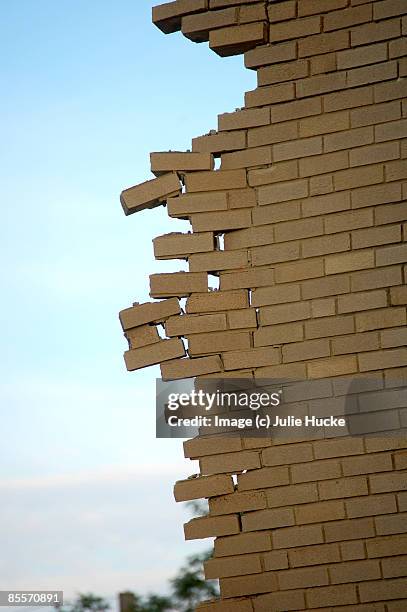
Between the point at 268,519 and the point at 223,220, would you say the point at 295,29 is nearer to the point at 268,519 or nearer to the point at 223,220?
the point at 223,220

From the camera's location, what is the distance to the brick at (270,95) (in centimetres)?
525

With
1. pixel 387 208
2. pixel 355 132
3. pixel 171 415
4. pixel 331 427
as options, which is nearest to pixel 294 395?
pixel 331 427

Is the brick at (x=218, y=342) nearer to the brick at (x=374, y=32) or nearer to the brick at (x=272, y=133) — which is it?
the brick at (x=272, y=133)

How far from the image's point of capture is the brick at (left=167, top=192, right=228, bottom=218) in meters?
5.26

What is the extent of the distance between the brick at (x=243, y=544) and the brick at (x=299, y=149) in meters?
1.88

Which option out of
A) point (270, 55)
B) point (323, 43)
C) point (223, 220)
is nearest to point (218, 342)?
point (223, 220)

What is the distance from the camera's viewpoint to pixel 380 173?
16.8 ft

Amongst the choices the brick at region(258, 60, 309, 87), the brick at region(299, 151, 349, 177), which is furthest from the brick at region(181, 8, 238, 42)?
the brick at region(299, 151, 349, 177)

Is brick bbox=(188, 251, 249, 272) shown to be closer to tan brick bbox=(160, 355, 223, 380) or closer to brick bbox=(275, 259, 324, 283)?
brick bbox=(275, 259, 324, 283)

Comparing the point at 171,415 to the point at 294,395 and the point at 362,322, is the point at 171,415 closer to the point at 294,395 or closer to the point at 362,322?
the point at 294,395

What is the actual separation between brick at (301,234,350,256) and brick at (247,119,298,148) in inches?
21.6

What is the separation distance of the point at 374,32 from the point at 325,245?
111 centimetres

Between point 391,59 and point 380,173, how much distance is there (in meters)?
0.58

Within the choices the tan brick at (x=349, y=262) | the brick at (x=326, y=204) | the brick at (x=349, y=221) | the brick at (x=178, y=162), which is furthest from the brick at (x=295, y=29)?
the tan brick at (x=349, y=262)
